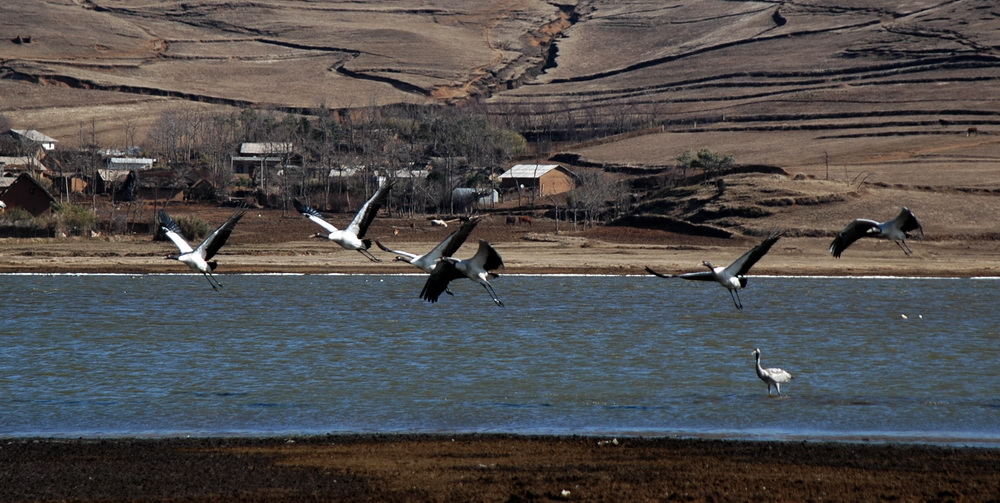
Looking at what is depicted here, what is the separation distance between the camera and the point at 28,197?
63.8 metres

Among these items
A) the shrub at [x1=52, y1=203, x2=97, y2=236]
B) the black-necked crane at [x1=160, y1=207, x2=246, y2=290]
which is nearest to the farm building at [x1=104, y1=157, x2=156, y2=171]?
the shrub at [x1=52, y1=203, x2=97, y2=236]

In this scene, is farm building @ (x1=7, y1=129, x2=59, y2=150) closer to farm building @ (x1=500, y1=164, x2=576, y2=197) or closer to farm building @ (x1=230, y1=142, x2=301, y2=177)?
farm building @ (x1=230, y1=142, x2=301, y2=177)

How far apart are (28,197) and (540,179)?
35.2 meters

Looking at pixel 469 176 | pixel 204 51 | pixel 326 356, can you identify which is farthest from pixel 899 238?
pixel 204 51

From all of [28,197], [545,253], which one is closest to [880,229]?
[545,253]

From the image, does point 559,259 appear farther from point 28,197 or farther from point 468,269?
point 468,269

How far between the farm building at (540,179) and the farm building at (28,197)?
32581 millimetres

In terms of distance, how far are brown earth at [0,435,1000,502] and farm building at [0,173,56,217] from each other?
49009mm

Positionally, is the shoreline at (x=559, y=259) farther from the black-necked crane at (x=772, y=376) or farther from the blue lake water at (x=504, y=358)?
the black-necked crane at (x=772, y=376)

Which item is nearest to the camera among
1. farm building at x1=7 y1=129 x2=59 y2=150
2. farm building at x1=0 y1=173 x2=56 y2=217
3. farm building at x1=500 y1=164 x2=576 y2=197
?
farm building at x1=0 y1=173 x2=56 y2=217

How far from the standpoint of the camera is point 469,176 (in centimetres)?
8200

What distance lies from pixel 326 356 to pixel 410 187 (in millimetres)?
47728

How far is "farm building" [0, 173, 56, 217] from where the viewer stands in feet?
208

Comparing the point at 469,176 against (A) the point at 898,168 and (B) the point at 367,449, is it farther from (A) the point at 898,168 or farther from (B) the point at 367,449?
(B) the point at 367,449
